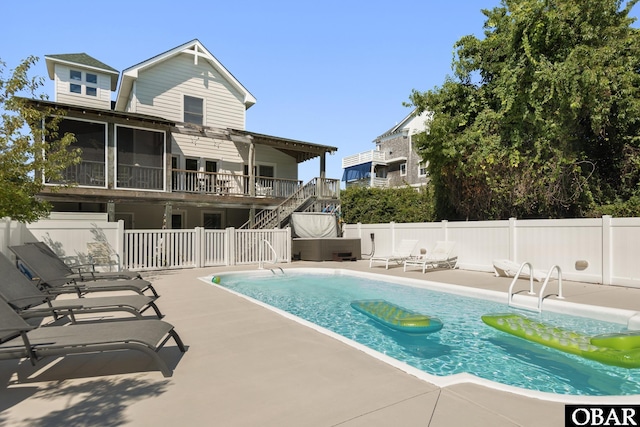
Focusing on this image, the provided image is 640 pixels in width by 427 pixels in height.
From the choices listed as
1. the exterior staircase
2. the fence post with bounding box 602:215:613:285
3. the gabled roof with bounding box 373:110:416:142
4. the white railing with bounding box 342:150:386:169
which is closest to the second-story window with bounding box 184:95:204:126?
the exterior staircase

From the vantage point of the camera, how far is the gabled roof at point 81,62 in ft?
56.4

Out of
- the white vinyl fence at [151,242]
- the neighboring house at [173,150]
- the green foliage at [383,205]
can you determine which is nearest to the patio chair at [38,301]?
the white vinyl fence at [151,242]

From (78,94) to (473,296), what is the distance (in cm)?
1977

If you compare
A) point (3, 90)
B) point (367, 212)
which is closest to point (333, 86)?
point (367, 212)

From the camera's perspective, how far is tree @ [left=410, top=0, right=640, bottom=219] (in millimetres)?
11539

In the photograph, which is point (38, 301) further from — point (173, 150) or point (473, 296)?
point (173, 150)

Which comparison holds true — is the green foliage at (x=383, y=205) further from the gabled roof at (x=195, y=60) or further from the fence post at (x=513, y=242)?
the gabled roof at (x=195, y=60)

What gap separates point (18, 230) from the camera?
8.70 m

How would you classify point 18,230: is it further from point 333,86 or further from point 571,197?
point 571,197

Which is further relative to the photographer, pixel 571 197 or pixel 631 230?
pixel 571 197

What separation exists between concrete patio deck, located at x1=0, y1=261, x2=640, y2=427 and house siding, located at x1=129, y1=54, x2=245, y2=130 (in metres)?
16.4

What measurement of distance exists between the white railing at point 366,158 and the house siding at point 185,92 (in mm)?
20435

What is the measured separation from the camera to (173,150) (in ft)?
58.5

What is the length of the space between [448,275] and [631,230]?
436cm
